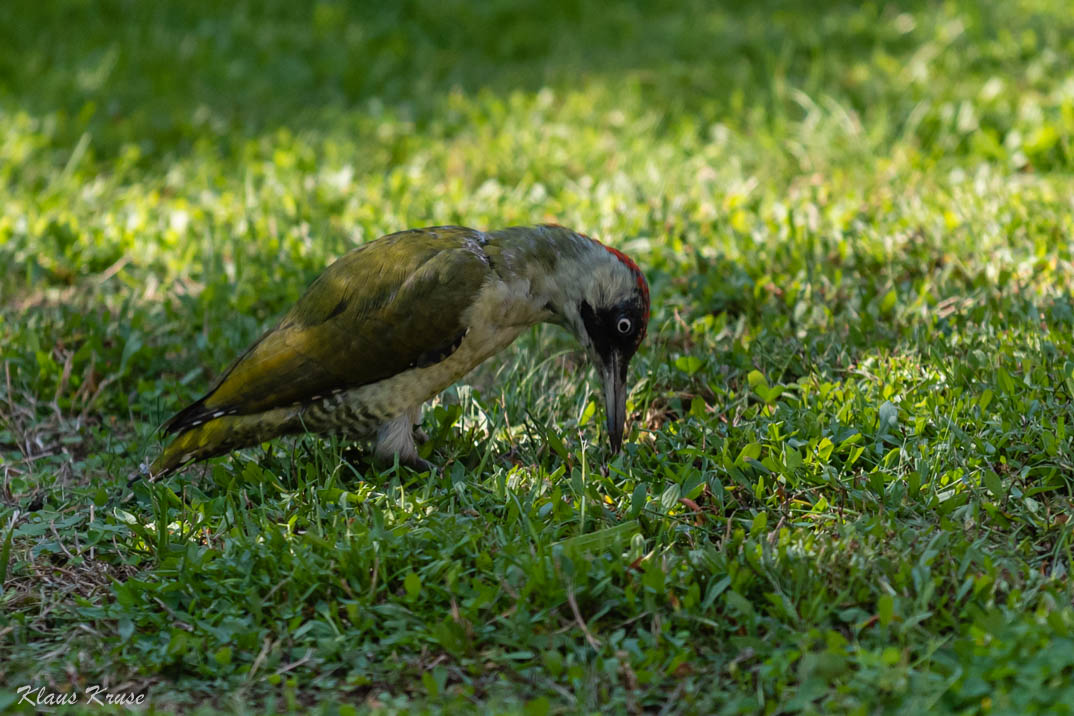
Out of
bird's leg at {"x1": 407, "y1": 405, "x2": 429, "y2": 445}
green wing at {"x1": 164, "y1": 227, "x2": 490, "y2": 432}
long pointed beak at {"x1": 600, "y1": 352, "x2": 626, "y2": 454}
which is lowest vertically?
bird's leg at {"x1": 407, "y1": 405, "x2": 429, "y2": 445}

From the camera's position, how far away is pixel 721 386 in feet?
14.8

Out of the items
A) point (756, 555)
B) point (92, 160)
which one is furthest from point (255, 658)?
point (92, 160)

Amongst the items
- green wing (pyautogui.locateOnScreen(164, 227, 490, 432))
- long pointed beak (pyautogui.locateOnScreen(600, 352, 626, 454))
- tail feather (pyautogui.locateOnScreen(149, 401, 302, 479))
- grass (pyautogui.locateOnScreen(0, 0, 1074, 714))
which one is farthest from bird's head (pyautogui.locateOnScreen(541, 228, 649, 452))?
tail feather (pyautogui.locateOnScreen(149, 401, 302, 479))

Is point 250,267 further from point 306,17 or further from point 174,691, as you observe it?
point 306,17

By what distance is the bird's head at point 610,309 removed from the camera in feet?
13.7

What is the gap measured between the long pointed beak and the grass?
0.15 m

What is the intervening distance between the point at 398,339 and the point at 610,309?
760mm

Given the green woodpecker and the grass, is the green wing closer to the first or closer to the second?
the green woodpecker

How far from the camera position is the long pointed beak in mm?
4152

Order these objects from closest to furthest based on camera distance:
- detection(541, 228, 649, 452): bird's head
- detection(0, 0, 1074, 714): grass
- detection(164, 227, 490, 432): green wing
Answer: detection(0, 0, 1074, 714): grass → detection(164, 227, 490, 432): green wing → detection(541, 228, 649, 452): bird's head

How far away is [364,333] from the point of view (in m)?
4.11

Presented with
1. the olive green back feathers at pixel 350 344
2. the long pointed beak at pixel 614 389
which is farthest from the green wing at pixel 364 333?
the long pointed beak at pixel 614 389

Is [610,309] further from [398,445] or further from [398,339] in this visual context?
[398,445]

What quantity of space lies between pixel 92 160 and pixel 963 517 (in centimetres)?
587
